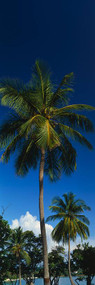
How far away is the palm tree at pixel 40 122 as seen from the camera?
1014 cm

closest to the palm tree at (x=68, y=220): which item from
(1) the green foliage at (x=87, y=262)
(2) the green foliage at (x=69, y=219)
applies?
(2) the green foliage at (x=69, y=219)

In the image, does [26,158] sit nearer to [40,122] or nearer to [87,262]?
[40,122]

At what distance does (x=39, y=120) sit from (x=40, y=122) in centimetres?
11

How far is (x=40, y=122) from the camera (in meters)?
9.80

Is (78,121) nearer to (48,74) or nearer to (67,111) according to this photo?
(67,111)

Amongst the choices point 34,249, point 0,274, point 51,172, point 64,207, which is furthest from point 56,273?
point 51,172

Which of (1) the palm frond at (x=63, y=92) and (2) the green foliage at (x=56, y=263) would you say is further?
(2) the green foliage at (x=56, y=263)

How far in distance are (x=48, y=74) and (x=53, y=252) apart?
1889 inches

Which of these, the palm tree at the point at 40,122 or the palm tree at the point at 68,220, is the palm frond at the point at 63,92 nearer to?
the palm tree at the point at 40,122

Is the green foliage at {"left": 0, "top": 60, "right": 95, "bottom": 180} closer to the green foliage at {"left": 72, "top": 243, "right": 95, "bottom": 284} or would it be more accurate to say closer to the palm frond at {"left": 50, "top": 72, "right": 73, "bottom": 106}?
the palm frond at {"left": 50, "top": 72, "right": 73, "bottom": 106}

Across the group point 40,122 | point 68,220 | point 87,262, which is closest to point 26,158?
point 40,122

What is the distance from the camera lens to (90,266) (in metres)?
39.8

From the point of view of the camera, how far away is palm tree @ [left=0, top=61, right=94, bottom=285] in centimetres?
1014

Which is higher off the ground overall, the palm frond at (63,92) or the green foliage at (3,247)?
the palm frond at (63,92)
